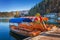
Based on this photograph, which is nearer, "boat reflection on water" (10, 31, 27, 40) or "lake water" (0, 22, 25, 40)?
"boat reflection on water" (10, 31, 27, 40)

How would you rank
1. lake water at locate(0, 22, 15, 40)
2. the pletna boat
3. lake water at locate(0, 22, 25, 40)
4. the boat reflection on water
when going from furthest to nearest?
1. lake water at locate(0, 22, 15, 40)
2. lake water at locate(0, 22, 25, 40)
3. the boat reflection on water
4. the pletna boat

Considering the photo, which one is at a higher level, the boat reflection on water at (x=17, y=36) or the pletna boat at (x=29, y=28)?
the pletna boat at (x=29, y=28)

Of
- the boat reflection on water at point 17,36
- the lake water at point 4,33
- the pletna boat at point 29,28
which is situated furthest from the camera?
the lake water at point 4,33

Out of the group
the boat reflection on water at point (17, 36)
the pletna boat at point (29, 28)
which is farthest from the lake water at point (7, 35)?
the pletna boat at point (29, 28)

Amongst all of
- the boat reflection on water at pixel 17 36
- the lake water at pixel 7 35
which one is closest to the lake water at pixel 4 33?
the lake water at pixel 7 35

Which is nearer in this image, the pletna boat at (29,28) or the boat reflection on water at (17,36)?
the pletna boat at (29,28)

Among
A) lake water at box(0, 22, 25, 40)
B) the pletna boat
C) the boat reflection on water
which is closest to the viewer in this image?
the pletna boat

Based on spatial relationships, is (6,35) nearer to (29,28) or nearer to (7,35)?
(7,35)

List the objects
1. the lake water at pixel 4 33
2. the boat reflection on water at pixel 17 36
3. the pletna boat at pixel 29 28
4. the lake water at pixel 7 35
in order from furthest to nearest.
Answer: the lake water at pixel 4 33 < the lake water at pixel 7 35 < the boat reflection on water at pixel 17 36 < the pletna boat at pixel 29 28

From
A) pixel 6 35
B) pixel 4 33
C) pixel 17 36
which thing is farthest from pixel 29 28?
pixel 4 33

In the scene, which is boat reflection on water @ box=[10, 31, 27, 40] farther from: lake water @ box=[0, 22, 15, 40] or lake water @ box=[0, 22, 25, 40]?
lake water @ box=[0, 22, 15, 40]

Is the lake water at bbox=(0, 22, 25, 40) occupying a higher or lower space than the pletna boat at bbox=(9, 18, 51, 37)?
lower

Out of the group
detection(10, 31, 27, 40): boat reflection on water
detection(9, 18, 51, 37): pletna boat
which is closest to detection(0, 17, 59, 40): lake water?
detection(10, 31, 27, 40): boat reflection on water

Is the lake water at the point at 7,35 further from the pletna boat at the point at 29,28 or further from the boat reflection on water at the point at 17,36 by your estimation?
the pletna boat at the point at 29,28
